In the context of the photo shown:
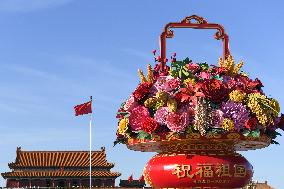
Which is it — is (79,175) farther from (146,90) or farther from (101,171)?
(146,90)

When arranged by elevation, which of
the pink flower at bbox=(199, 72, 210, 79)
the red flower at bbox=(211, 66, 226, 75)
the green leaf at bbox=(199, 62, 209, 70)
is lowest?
the pink flower at bbox=(199, 72, 210, 79)

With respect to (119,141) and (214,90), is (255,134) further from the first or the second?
(119,141)

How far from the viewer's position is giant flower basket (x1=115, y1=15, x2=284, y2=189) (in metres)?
10.4

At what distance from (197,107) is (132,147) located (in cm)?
174

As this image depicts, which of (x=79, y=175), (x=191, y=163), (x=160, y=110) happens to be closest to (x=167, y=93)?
(x=160, y=110)

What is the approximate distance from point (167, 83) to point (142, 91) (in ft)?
1.46

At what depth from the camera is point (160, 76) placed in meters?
11.0

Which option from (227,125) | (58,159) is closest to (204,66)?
(227,125)

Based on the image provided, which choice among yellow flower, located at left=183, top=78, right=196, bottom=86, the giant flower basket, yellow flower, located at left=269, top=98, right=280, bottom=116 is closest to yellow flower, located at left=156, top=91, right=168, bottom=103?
the giant flower basket

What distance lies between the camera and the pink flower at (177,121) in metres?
10.3

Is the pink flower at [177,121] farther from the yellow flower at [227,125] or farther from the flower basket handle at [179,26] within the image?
the flower basket handle at [179,26]

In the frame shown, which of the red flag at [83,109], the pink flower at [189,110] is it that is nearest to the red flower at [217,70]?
the pink flower at [189,110]

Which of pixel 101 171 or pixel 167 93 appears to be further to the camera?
pixel 101 171

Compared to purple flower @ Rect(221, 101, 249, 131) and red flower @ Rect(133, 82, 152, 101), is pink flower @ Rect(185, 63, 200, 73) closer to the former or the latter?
red flower @ Rect(133, 82, 152, 101)
